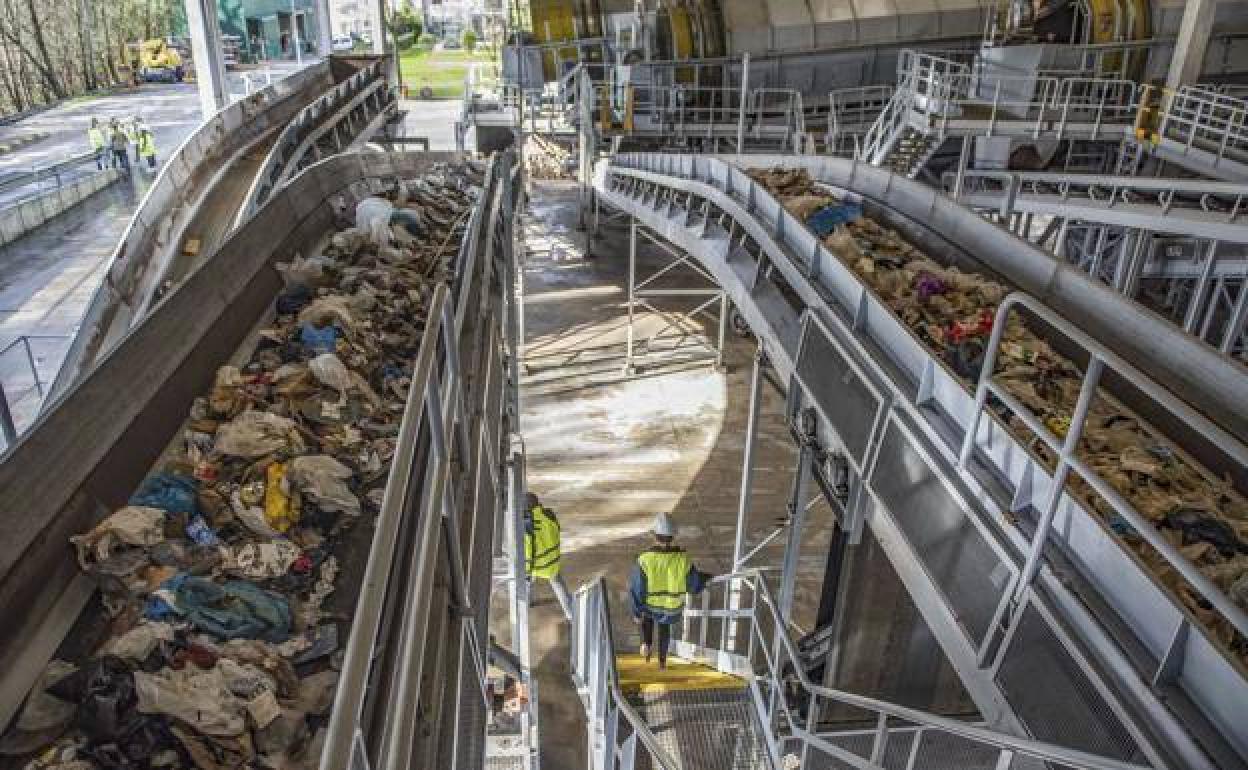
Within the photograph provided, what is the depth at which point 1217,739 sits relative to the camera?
195 cm

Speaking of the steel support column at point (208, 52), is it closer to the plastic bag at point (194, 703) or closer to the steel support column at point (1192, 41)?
the plastic bag at point (194, 703)

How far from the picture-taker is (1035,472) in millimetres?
2740

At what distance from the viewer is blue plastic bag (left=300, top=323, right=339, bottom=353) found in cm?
421

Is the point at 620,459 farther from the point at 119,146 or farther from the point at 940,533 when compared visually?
the point at 119,146

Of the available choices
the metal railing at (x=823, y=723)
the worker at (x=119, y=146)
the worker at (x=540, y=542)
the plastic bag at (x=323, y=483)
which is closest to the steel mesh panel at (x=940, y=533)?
the metal railing at (x=823, y=723)

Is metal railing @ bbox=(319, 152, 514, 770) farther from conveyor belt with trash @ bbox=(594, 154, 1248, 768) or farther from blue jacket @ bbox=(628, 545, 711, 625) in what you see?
blue jacket @ bbox=(628, 545, 711, 625)

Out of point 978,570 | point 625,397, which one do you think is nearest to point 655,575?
point 978,570

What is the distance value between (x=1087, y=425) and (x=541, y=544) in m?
3.99

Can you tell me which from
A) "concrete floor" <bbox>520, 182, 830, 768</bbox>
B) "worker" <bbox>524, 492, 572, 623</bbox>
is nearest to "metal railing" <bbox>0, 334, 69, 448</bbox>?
"worker" <bbox>524, 492, 572, 623</bbox>

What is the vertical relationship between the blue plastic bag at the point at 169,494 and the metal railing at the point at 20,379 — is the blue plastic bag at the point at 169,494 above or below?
above

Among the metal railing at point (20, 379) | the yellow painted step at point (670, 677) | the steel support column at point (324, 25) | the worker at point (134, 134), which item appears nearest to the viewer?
the yellow painted step at point (670, 677)

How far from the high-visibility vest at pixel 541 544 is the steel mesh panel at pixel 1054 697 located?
3.92 meters

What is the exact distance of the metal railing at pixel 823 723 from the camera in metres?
2.16

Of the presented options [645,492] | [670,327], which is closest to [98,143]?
[670,327]
